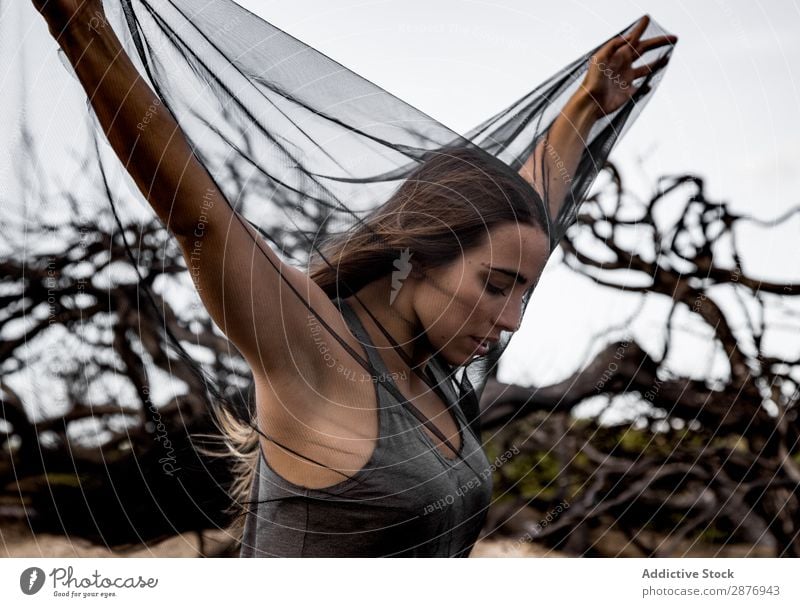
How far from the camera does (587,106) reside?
2.87ft

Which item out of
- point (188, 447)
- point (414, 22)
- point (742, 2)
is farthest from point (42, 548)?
point (742, 2)

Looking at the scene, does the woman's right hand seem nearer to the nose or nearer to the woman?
the woman

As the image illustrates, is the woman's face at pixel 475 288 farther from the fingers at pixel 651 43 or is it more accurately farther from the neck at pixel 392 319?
the fingers at pixel 651 43

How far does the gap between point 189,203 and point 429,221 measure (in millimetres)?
229

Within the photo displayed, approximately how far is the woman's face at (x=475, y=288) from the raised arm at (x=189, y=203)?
0.46ft

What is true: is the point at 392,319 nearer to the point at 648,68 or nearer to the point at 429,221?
the point at 429,221

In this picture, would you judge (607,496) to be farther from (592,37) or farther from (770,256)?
(592,37)

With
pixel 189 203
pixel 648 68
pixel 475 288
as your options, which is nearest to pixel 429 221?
pixel 475 288

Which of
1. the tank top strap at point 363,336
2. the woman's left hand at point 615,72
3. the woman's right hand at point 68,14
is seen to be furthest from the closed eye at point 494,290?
the woman's right hand at point 68,14

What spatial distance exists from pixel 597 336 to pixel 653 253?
0.49ft

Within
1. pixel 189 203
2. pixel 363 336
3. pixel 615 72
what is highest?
pixel 615 72

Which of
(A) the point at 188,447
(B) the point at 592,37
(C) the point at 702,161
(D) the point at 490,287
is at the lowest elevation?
(A) the point at 188,447
